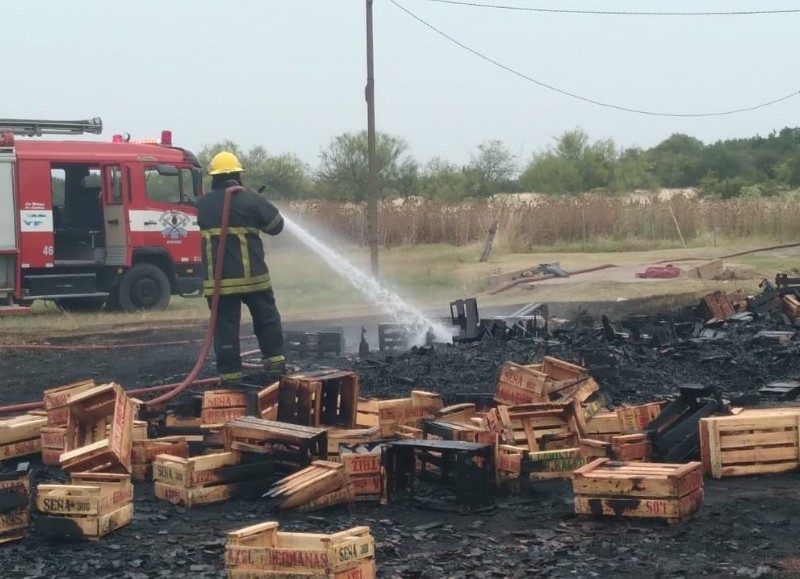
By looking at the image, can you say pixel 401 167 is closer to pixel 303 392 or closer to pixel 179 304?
pixel 179 304

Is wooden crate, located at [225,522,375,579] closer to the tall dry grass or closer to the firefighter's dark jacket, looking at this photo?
the firefighter's dark jacket

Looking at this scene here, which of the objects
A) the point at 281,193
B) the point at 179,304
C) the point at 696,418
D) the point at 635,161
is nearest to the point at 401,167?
the point at 281,193

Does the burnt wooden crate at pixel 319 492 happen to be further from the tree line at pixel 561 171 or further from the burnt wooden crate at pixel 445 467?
the tree line at pixel 561 171

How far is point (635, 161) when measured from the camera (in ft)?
211

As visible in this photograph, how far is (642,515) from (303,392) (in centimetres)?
291

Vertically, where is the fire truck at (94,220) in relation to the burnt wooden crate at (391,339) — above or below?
above

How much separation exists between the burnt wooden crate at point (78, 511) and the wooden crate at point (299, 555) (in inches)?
48.5

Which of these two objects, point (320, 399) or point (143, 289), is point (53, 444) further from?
point (143, 289)

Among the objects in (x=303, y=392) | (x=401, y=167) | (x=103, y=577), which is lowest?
(x=103, y=577)

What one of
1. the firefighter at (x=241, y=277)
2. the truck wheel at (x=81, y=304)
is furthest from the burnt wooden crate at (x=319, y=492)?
the truck wheel at (x=81, y=304)

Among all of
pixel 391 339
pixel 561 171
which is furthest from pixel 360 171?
pixel 391 339

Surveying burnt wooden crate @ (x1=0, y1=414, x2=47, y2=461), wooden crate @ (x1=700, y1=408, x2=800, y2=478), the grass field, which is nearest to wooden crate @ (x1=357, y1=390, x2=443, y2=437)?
wooden crate @ (x1=700, y1=408, x2=800, y2=478)

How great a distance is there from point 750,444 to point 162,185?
1390 centimetres

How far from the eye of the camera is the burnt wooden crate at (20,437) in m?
8.09
